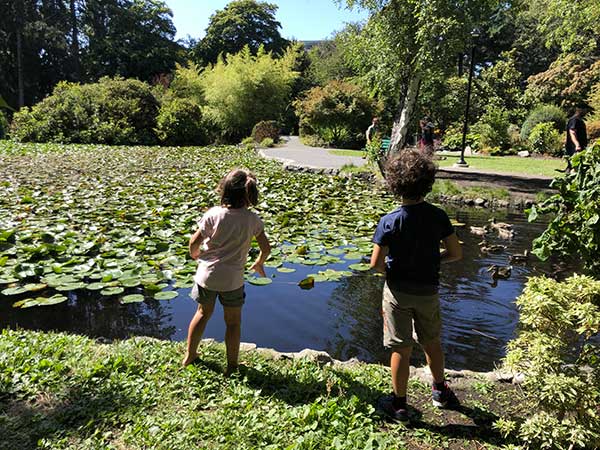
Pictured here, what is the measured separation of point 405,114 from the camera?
11859mm

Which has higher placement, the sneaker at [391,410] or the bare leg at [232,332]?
the bare leg at [232,332]

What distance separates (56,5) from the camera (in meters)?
33.6

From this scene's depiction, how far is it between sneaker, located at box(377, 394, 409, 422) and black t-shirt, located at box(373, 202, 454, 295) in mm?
630

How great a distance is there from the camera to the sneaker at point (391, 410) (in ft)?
7.55

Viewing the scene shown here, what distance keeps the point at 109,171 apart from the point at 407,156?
11.1 m

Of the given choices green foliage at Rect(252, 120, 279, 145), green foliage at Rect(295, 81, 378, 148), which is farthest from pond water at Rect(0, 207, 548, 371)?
green foliage at Rect(252, 120, 279, 145)

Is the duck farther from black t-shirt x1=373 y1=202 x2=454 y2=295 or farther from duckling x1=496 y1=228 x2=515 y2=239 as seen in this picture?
black t-shirt x1=373 y1=202 x2=454 y2=295

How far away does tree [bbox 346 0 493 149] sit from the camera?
10.3 metres

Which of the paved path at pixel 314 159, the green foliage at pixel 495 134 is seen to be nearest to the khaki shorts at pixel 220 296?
the paved path at pixel 314 159

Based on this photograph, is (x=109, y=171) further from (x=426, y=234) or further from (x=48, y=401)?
(x=426, y=234)

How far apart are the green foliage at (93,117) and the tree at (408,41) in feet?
43.8

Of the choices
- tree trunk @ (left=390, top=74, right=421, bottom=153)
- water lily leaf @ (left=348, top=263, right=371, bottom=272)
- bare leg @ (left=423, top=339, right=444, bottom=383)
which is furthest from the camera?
tree trunk @ (left=390, top=74, right=421, bottom=153)

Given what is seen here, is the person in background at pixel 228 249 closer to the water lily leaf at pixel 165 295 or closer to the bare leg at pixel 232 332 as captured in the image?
the bare leg at pixel 232 332

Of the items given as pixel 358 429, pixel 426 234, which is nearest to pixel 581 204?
pixel 426 234
